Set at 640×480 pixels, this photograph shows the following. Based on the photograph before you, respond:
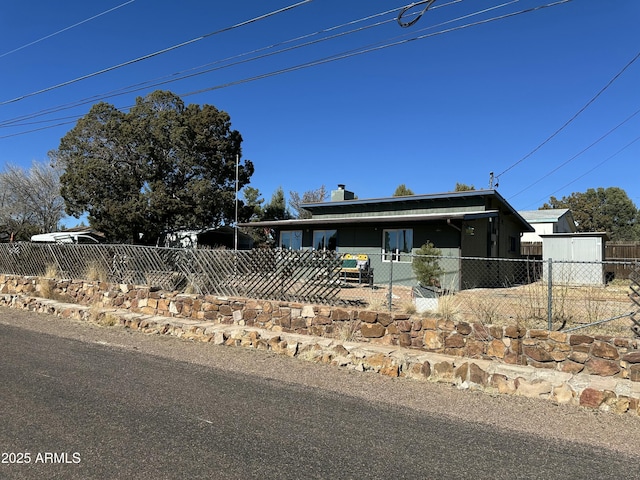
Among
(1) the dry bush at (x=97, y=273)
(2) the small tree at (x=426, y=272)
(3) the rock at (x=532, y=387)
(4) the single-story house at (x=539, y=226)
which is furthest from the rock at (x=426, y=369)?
(4) the single-story house at (x=539, y=226)

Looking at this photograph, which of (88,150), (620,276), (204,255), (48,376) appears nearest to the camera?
(48,376)

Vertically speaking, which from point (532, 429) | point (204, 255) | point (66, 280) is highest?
point (204, 255)

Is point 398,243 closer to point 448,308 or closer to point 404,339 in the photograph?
point 448,308

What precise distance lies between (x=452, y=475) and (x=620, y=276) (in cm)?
2272

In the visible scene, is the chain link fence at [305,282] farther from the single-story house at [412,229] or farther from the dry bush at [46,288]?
the single-story house at [412,229]

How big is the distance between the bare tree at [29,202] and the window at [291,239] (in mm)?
20880

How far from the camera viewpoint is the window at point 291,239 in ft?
67.8

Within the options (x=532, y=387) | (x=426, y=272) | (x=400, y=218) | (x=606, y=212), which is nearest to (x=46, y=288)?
(x=426, y=272)

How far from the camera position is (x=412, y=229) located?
17.2 meters

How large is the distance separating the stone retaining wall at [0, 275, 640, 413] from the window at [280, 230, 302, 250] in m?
11.3

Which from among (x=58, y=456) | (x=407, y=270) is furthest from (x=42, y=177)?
(x=58, y=456)

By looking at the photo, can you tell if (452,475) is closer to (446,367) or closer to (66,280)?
(446,367)

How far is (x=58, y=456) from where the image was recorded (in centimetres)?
327

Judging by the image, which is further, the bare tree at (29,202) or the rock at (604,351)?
the bare tree at (29,202)
